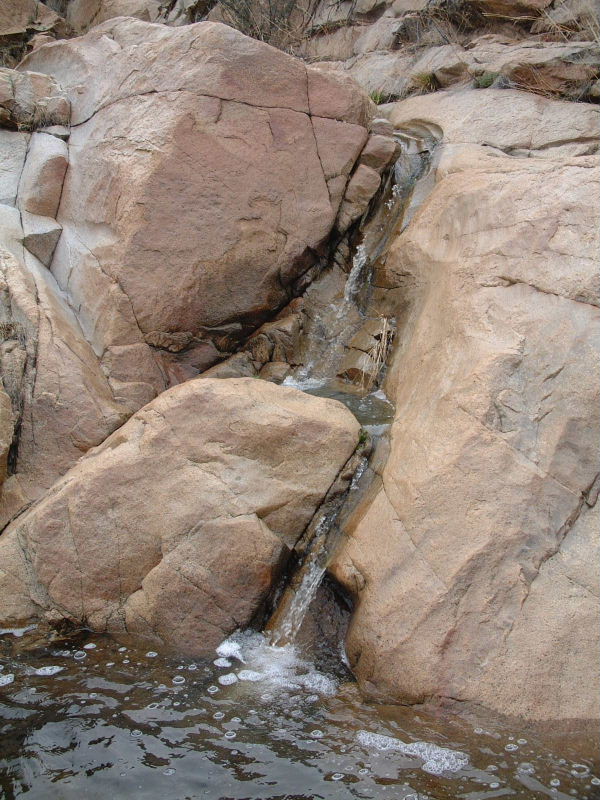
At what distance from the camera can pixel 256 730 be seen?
333 cm

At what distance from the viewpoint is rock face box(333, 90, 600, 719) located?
349 cm

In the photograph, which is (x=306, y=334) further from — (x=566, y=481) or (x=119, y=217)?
(x=566, y=481)

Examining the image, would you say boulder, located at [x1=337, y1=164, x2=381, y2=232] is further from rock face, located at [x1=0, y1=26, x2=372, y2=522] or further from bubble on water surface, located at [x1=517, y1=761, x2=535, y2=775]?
bubble on water surface, located at [x1=517, y1=761, x2=535, y2=775]

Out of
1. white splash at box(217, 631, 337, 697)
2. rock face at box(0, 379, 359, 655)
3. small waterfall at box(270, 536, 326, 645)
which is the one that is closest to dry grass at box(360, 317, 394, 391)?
rock face at box(0, 379, 359, 655)

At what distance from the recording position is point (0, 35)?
10047 millimetres

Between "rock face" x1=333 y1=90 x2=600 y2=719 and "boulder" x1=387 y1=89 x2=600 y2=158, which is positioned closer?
"rock face" x1=333 y1=90 x2=600 y2=719

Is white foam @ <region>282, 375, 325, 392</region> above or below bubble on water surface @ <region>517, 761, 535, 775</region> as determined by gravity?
above

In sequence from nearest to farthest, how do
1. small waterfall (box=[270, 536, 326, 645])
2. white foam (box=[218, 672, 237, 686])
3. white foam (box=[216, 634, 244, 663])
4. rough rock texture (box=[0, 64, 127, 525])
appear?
white foam (box=[218, 672, 237, 686])
white foam (box=[216, 634, 244, 663])
small waterfall (box=[270, 536, 326, 645])
rough rock texture (box=[0, 64, 127, 525])

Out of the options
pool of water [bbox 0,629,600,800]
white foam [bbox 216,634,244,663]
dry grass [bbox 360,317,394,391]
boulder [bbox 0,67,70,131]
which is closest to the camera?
pool of water [bbox 0,629,600,800]

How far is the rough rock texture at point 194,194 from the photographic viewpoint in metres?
5.69

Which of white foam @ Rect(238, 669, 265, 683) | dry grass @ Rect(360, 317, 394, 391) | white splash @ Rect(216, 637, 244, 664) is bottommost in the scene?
white splash @ Rect(216, 637, 244, 664)

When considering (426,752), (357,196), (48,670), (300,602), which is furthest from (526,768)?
(357,196)

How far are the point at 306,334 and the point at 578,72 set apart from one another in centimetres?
379

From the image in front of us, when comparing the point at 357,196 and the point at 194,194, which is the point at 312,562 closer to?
the point at 194,194
